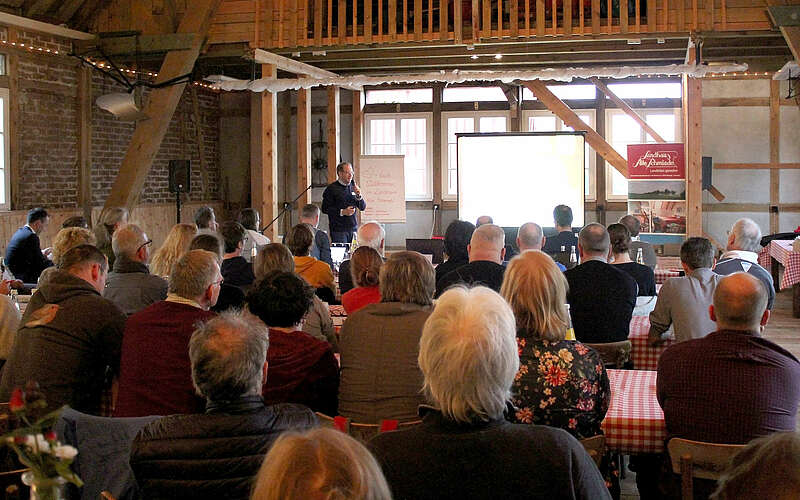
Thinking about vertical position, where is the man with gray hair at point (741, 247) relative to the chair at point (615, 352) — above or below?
above

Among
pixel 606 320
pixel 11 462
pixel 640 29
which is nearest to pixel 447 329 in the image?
pixel 11 462

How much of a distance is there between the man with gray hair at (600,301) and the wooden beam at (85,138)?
892cm

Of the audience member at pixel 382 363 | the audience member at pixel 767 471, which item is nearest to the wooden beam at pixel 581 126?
the audience member at pixel 382 363

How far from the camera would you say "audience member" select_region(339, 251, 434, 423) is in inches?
128

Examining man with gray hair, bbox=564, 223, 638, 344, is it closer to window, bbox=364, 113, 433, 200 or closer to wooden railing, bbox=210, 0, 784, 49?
wooden railing, bbox=210, 0, 784, 49

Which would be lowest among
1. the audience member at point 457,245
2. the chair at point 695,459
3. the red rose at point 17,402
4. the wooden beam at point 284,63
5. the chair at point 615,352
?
the chair at point 695,459

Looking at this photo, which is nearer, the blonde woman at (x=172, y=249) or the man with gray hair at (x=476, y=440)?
the man with gray hair at (x=476, y=440)

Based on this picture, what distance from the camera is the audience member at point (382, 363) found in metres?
3.24

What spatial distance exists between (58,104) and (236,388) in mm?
10259

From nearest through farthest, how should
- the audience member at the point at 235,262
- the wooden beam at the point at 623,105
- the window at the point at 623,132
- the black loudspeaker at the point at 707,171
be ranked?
the audience member at the point at 235,262 → the black loudspeaker at the point at 707,171 → the wooden beam at the point at 623,105 → the window at the point at 623,132

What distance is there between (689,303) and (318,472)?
3.63m

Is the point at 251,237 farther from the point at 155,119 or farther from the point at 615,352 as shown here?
the point at 615,352

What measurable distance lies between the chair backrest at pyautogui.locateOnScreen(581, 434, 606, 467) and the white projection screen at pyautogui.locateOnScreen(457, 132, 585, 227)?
351 inches

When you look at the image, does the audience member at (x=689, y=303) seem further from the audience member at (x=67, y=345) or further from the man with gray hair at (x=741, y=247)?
the audience member at (x=67, y=345)
